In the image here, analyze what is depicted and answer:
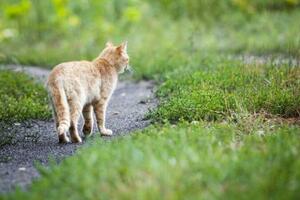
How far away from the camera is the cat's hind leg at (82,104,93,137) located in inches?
297

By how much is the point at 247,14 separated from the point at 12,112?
10.5m

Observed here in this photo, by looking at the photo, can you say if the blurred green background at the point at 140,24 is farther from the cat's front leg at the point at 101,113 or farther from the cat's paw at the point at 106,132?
the cat's paw at the point at 106,132

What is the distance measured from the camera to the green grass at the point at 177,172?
4379 millimetres

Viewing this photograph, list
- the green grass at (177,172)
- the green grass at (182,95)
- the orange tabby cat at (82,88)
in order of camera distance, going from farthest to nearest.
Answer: the orange tabby cat at (82,88)
the green grass at (182,95)
the green grass at (177,172)

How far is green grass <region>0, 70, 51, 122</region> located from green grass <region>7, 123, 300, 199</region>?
2939mm

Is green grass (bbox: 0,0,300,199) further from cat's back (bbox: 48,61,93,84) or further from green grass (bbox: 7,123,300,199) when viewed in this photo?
cat's back (bbox: 48,61,93,84)

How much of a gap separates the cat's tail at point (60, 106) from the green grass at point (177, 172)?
1.04 m

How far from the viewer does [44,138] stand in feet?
24.4

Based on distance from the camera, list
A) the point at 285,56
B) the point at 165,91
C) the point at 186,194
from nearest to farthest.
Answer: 1. the point at 186,194
2. the point at 165,91
3. the point at 285,56

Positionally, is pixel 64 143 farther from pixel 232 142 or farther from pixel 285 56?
pixel 285 56

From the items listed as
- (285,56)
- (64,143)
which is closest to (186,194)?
(64,143)

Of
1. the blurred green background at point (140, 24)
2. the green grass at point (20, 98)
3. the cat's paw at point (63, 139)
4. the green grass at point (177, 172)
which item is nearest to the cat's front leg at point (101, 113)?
the cat's paw at point (63, 139)

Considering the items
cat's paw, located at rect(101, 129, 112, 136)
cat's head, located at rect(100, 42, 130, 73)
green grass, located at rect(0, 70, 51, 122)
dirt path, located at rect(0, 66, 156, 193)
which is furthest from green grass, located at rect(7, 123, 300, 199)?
green grass, located at rect(0, 70, 51, 122)

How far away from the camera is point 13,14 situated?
16.2 metres
